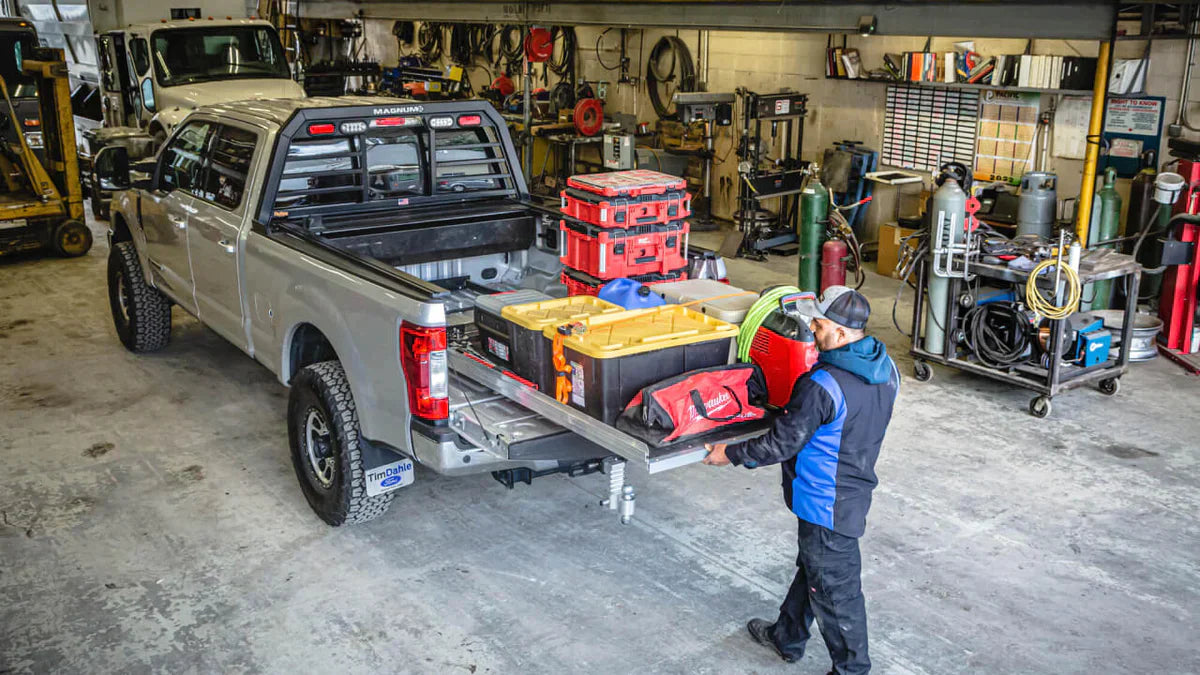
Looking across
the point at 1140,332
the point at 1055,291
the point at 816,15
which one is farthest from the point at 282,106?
the point at 1140,332

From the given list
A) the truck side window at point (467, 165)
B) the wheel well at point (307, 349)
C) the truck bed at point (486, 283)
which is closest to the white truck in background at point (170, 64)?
the truck side window at point (467, 165)

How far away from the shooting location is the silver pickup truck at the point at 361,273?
436 cm

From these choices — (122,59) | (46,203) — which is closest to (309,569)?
(46,203)

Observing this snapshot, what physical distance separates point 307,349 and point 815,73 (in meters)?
8.29

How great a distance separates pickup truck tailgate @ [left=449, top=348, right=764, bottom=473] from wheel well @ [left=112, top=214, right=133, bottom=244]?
425cm

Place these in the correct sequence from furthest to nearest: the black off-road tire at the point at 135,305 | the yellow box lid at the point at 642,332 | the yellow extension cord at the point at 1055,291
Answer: the black off-road tire at the point at 135,305, the yellow extension cord at the point at 1055,291, the yellow box lid at the point at 642,332

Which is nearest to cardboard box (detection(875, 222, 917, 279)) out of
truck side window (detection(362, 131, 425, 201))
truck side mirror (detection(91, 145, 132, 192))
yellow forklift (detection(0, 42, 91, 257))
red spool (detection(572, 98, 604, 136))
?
red spool (detection(572, 98, 604, 136))

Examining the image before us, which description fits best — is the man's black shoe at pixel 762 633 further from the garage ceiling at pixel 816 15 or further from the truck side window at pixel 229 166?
the garage ceiling at pixel 816 15

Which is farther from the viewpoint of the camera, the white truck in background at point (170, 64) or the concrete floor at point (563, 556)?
the white truck in background at point (170, 64)

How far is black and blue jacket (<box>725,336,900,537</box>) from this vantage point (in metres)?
3.64

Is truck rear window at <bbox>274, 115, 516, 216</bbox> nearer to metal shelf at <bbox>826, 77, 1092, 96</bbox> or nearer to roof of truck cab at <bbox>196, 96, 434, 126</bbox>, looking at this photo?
roof of truck cab at <bbox>196, 96, 434, 126</bbox>

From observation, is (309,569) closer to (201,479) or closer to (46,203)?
(201,479)

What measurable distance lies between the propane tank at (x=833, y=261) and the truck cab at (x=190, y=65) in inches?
280

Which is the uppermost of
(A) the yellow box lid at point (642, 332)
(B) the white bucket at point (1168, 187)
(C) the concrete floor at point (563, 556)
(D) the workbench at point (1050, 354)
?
(B) the white bucket at point (1168, 187)
